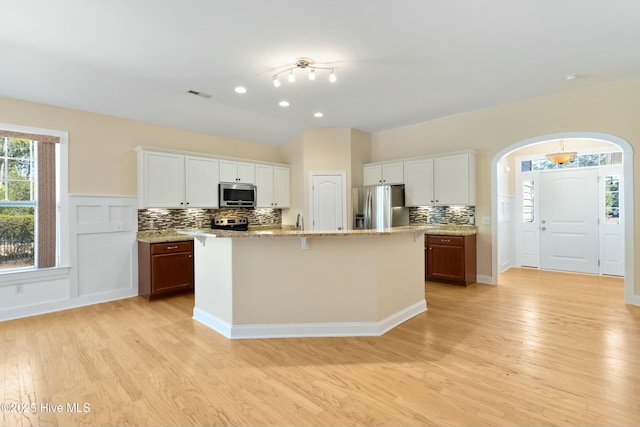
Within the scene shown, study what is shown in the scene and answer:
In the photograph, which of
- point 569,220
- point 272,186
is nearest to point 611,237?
point 569,220

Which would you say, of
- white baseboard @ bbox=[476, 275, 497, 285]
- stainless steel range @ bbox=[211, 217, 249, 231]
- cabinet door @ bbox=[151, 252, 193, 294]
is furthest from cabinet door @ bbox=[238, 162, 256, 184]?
white baseboard @ bbox=[476, 275, 497, 285]

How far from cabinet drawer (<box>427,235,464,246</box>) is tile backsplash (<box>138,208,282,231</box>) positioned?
10.7 feet

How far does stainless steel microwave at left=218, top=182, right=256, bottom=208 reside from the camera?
18.4ft

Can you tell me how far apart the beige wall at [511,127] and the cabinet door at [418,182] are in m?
0.37

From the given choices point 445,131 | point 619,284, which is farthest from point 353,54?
point 619,284

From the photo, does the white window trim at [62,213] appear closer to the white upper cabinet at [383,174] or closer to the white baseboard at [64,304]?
the white baseboard at [64,304]

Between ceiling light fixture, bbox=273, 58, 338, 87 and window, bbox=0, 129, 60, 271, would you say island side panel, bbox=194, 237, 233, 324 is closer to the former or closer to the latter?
ceiling light fixture, bbox=273, 58, 338, 87

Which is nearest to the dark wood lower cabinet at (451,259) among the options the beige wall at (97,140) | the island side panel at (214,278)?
the island side panel at (214,278)

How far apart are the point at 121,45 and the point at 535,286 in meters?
6.49

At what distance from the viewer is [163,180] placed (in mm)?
4891

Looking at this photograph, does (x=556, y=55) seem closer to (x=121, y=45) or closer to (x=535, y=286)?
(x=535, y=286)

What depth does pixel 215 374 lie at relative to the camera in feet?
7.88

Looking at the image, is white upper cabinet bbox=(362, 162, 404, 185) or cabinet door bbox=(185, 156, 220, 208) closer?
cabinet door bbox=(185, 156, 220, 208)

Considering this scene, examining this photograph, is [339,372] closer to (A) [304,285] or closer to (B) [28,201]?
(A) [304,285]
